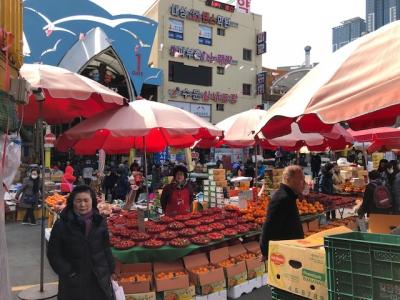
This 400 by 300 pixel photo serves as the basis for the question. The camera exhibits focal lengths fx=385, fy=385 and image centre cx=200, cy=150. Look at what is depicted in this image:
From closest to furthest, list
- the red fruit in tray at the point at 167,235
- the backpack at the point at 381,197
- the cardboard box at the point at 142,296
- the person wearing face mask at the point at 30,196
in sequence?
the cardboard box at the point at 142,296, the red fruit in tray at the point at 167,235, the backpack at the point at 381,197, the person wearing face mask at the point at 30,196

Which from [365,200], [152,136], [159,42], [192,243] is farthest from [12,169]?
[159,42]

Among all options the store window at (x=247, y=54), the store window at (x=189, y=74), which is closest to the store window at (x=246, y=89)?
the store window at (x=247, y=54)

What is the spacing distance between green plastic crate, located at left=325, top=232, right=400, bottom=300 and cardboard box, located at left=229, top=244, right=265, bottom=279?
3.53 m

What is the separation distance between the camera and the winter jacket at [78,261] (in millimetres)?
3611

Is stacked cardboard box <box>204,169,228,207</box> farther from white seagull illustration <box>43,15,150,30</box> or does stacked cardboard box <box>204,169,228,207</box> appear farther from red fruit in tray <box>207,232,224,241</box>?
white seagull illustration <box>43,15,150,30</box>

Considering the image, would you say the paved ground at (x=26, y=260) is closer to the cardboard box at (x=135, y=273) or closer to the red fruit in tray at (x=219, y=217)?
A: the red fruit in tray at (x=219, y=217)

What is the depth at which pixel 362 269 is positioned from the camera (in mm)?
2195

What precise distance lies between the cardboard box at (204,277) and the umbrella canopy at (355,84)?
2769mm

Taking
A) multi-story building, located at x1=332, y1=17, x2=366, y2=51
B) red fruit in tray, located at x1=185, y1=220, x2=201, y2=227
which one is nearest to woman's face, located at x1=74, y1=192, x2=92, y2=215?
red fruit in tray, located at x1=185, y1=220, x2=201, y2=227

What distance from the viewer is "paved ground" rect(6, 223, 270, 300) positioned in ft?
19.8

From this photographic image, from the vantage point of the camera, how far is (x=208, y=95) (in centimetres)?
3281

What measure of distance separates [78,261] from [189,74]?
96.1 feet

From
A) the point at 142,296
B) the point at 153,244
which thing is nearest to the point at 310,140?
the point at 153,244

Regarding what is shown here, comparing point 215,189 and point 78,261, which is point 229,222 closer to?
point 78,261
